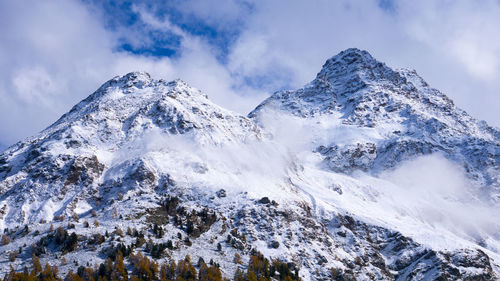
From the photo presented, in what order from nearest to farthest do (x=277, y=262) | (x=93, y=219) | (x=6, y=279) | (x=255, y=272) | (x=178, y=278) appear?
(x=6, y=279) < (x=178, y=278) < (x=255, y=272) < (x=277, y=262) < (x=93, y=219)

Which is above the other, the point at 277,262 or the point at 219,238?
the point at 219,238

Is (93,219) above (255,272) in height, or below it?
above

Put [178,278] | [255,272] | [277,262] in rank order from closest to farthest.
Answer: [178,278]
[255,272]
[277,262]

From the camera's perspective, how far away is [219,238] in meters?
186

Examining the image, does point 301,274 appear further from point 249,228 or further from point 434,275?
point 434,275

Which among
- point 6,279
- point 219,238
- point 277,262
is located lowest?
point 6,279

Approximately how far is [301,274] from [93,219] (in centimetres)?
8487

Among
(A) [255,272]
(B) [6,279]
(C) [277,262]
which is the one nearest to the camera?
(B) [6,279]

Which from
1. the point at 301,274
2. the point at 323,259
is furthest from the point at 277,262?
the point at 323,259

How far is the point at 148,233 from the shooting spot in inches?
7023

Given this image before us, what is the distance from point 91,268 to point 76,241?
56.3 ft

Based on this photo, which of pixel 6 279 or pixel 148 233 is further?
pixel 148 233

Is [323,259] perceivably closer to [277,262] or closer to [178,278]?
[277,262]

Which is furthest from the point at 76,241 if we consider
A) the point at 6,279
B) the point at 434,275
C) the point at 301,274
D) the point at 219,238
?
the point at 434,275
